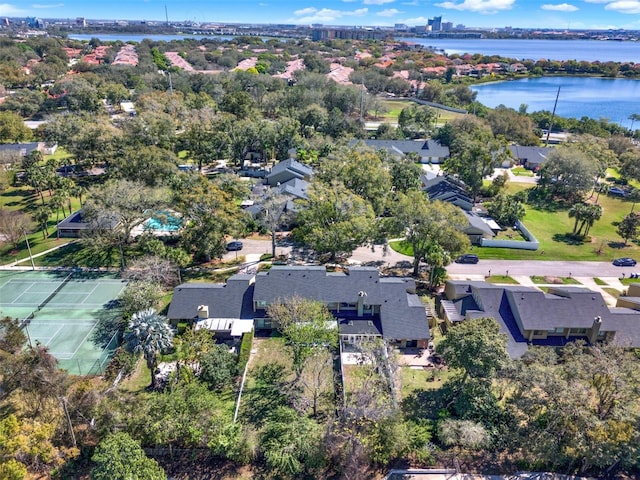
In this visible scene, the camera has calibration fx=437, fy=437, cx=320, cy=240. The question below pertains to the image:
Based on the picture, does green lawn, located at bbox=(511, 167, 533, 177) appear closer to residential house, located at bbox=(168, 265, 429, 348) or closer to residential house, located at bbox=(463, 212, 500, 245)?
residential house, located at bbox=(463, 212, 500, 245)

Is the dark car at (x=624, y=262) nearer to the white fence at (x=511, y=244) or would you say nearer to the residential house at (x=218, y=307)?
the white fence at (x=511, y=244)

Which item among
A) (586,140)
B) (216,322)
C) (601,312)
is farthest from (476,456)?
(586,140)

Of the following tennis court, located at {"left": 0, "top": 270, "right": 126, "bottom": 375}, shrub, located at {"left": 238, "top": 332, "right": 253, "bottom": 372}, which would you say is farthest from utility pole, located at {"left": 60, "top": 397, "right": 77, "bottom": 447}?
shrub, located at {"left": 238, "top": 332, "right": 253, "bottom": 372}

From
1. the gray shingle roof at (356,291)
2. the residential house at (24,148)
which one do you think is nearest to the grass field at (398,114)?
the residential house at (24,148)

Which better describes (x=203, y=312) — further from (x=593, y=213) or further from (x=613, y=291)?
(x=593, y=213)

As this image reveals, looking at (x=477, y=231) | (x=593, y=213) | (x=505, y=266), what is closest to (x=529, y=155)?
(x=593, y=213)

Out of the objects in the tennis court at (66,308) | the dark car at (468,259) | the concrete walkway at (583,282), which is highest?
the dark car at (468,259)

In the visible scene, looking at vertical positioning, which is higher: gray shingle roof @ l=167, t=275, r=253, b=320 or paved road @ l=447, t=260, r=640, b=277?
gray shingle roof @ l=167, t=275, r=253, b=320
